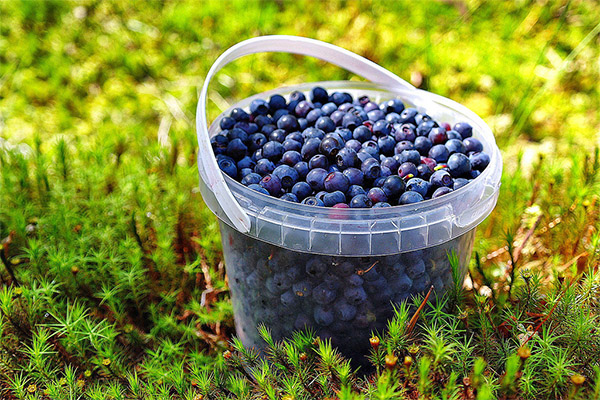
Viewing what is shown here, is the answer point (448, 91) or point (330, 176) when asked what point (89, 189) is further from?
point (448, 91)

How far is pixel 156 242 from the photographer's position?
2.01 meters

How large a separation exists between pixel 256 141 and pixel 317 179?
29 cm

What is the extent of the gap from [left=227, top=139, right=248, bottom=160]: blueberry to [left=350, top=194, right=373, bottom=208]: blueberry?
0.39m

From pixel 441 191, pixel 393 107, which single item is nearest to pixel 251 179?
pixel 441 191

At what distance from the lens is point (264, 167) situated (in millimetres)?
1537

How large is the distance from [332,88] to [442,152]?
0.58m

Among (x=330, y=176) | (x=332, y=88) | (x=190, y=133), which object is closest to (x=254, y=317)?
(x=330, y=176)

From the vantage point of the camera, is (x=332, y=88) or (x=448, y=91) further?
(x=448, y=91)

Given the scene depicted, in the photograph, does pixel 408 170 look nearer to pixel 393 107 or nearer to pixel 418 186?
pixel 418 186

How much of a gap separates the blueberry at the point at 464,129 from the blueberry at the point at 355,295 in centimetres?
60

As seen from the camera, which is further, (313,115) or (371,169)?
(313,115)

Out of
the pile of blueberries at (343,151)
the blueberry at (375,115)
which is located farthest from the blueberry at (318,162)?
the blueberry at (375,115)

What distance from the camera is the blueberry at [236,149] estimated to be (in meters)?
1.62

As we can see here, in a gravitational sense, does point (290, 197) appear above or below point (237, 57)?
below
